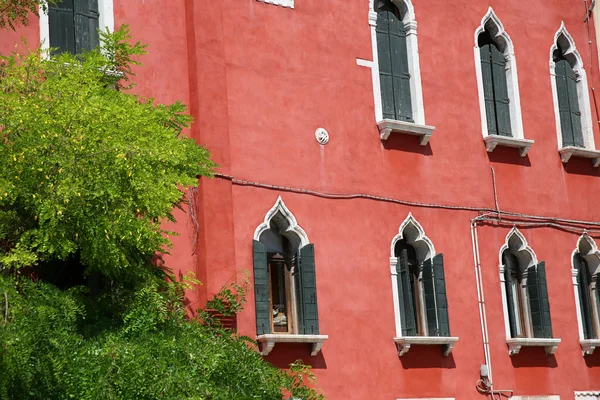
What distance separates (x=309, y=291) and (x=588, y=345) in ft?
15.9

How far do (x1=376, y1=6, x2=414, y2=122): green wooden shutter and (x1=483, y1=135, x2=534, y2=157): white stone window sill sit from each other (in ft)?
4.19

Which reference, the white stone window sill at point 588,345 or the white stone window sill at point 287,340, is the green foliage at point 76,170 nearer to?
the white stone window sill at point 287,340

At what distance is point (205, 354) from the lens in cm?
1085

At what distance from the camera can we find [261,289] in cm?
1334

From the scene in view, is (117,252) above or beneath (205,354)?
above

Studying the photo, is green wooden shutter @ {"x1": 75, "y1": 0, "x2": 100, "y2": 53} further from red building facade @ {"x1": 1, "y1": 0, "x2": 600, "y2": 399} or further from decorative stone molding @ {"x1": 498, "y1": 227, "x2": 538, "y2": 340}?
decorative stone molding @ {"x1": 498, "y1": 227, "x2": 538, "y2": 340}

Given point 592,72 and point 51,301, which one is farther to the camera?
point 592,72

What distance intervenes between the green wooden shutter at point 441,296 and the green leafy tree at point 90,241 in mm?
3830

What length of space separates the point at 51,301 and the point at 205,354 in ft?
5.01

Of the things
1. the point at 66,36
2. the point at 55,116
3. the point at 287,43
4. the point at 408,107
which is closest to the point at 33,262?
the point at 55,116

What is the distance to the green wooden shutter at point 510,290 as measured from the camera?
15805 millimetres

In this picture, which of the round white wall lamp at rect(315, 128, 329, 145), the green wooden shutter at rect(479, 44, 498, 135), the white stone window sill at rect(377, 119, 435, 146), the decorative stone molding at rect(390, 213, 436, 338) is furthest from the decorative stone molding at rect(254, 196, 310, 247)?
the green wooden shutter at rect(479, 44, 498, 135)

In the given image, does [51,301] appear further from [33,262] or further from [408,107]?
[408,107]

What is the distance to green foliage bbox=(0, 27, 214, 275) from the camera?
10305 millimetres
